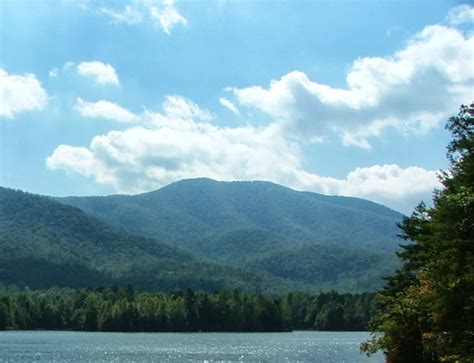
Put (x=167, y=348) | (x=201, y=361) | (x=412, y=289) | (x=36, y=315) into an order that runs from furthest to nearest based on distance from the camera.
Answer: (x=36, y=315) → (x=167, y=348) → (x=201, y=361) → (x=412, y=289)

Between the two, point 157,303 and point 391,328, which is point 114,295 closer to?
point 157,303

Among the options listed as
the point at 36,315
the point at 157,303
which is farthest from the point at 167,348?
the point at 36,315

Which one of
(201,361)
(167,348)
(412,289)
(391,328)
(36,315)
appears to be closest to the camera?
(412,289)

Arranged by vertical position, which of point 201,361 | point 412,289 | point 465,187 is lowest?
point 201,361

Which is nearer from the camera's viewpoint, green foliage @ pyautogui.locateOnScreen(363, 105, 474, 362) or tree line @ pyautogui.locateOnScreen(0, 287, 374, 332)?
green foliage @ pyautogui.locateOnScreen(363, 105, 474, 362)

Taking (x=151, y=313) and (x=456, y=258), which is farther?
(x=151, y=313)

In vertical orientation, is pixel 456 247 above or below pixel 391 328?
above

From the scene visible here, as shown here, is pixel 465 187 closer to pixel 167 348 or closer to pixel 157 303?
pixel 167 348

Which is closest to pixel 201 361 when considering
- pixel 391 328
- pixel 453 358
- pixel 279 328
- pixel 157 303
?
pixel 391 328

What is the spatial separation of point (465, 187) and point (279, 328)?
161 m

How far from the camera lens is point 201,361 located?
90.1 metres

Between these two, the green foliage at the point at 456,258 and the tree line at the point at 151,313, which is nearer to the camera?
the green foliage at the point at 456,258

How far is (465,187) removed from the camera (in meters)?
31.8

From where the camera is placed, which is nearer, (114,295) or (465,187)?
(465,187)
